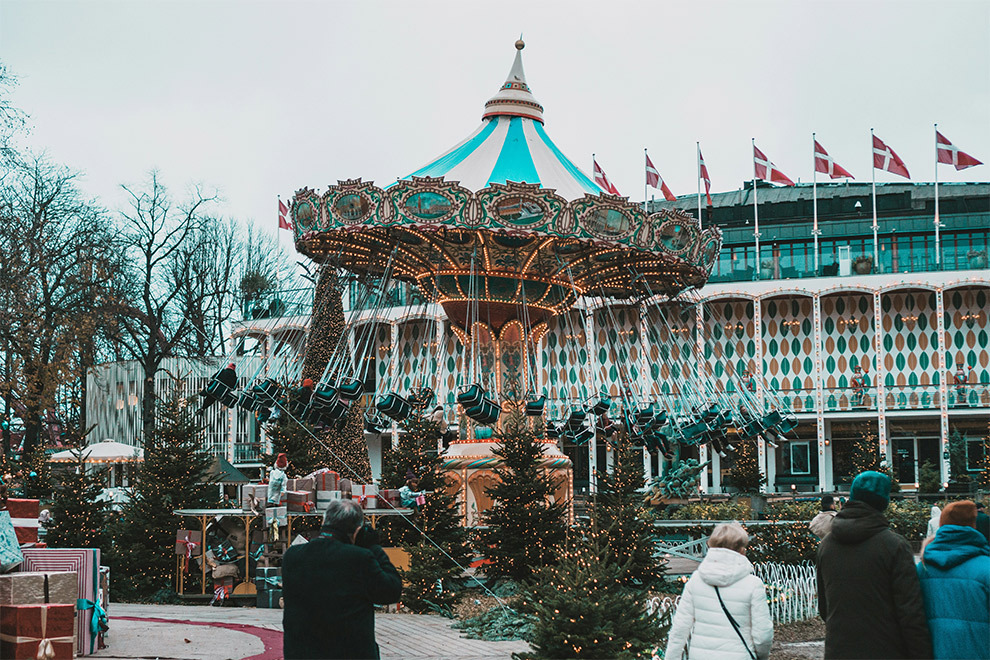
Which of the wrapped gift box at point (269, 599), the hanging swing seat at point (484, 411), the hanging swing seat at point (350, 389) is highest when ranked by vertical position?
the hanging swing seat at point (350, 389)

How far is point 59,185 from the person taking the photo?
28234 millimetres

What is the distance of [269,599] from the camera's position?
15.1 m

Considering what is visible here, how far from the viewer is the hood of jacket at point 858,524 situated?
559cm

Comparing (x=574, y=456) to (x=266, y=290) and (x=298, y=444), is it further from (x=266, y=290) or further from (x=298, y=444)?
(x=298, y=444)

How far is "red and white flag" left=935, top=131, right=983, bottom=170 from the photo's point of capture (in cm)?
4028

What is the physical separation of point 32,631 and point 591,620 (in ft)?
14.3

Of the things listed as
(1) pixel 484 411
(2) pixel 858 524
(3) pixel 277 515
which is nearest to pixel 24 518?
(3) pixel 277 515

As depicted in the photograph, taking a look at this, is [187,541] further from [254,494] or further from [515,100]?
[515,100]

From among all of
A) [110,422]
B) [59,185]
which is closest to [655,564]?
[59,185]

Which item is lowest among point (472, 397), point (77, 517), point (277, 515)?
point (77, 517)

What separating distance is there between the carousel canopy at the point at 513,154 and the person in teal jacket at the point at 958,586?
14.6 m

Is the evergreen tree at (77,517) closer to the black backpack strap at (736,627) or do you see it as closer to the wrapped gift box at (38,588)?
the wrapped gift box at (38,588)

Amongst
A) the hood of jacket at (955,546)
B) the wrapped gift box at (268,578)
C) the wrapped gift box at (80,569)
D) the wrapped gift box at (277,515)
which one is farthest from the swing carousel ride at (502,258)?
the hood of jacket at (955,546)

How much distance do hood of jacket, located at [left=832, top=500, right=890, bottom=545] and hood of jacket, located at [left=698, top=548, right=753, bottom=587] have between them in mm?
553
